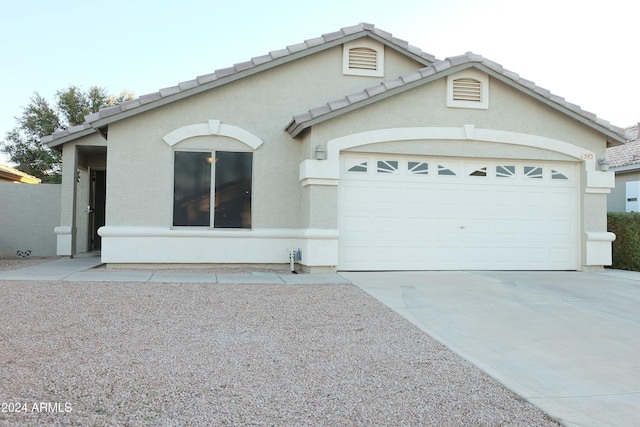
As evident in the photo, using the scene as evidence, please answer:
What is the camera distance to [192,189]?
36.6ft

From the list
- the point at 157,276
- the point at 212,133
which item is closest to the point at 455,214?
the point at 212,133

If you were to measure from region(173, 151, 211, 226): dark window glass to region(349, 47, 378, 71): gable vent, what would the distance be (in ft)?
13.6

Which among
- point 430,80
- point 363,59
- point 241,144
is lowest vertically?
point 241,144

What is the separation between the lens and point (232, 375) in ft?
15.0

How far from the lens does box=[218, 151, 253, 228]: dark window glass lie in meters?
11.2

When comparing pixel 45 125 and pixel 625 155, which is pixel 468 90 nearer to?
pixel 625 155

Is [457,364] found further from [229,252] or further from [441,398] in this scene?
[229,252]

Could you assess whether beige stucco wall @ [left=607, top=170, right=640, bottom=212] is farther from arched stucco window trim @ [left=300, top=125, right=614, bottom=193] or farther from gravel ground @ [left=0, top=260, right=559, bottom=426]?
gravel ground @ [left=0, top=260, right=559, bottom=426]

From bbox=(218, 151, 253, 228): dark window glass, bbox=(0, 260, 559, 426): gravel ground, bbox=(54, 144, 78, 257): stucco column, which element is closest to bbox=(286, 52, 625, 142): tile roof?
bbox=(218, 151, 253, 228): dark window glass

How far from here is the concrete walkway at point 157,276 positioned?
9.38m

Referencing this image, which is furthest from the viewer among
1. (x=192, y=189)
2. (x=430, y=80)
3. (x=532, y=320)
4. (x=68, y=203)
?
(x=68, y=203)

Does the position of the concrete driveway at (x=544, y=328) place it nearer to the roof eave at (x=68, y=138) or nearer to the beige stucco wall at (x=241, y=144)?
the beige stucco wall at (x=241, y=144)

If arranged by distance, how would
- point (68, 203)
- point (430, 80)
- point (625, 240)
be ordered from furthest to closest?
point (68, 203)
point (625, 240)
point (430, 80)

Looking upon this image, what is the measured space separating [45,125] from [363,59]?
2586 centimetres
